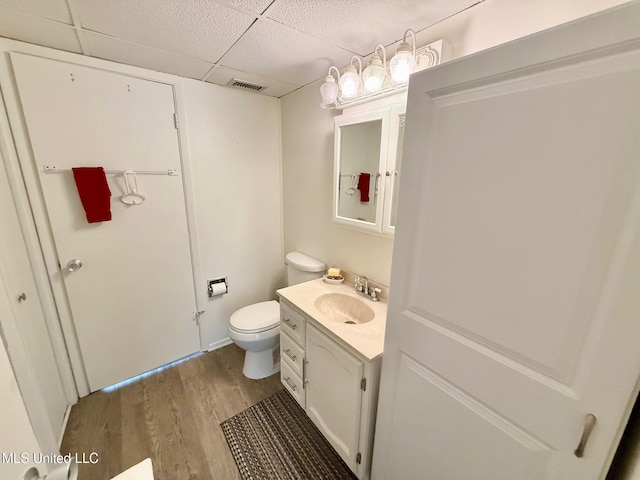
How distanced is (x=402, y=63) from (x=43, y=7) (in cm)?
155

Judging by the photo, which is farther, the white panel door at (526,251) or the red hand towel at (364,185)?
the red hand towel at (364,185)

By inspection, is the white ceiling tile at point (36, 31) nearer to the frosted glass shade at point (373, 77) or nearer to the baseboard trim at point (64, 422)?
the frosted glass shade at point (373, 77)

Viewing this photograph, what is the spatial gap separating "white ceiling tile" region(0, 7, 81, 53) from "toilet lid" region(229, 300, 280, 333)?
6.12 feet

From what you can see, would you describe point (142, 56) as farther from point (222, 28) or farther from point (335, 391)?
point (335, 391)

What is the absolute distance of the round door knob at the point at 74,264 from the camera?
155 centimetres

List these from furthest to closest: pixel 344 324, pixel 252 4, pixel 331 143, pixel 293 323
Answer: pixel 331 143, pixel 293 323, pixel 344 324, pixel 252 4

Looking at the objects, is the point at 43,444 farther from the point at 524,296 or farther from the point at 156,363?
the point at 524,296

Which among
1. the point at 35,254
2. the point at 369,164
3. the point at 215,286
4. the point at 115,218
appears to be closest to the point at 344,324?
the point at 369,164

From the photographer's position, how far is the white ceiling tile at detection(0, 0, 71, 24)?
3.33 feet

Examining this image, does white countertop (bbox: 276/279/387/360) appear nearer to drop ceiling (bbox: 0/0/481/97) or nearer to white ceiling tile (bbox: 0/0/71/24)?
drop ceiling (bbox: 0/0/481/97)

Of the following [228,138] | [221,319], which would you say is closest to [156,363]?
[221,319]

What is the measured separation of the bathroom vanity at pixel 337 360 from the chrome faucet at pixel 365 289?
0.11 ft

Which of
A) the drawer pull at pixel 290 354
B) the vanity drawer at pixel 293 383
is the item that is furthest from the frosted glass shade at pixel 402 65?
the vanity drawer at pixel 293 383

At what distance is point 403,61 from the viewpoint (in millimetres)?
1115
